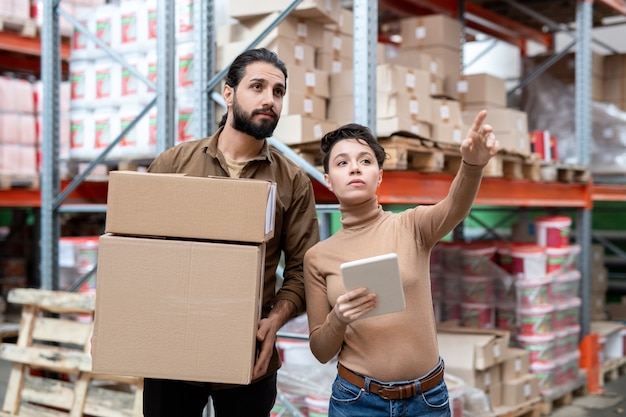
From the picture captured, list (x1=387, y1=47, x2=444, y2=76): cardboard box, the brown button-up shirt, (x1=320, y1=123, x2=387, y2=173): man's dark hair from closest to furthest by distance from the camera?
(x1=320, y1=123, x2=387, y2=173): man's dark hair < the brown button-up shirt < (x1=387, y1=47, x2=444, y2=76): cardboard box

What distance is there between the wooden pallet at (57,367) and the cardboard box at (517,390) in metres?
2.80

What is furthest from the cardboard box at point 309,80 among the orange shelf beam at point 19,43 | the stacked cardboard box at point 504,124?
the orange shelf beam at point 19,43

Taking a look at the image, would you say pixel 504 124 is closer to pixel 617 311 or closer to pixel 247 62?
pixel 247 62

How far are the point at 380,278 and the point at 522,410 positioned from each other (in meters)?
4.14

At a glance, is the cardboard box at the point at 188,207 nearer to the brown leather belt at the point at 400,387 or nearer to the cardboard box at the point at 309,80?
the brown leather belt at the point at 400,387

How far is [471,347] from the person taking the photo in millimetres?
4992

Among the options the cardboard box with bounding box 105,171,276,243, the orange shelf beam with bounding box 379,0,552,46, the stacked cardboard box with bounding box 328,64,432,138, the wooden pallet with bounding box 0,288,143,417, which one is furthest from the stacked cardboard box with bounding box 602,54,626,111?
the cardboard box with bounding box 105,171,276,243

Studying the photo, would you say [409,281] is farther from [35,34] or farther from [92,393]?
[35,34]

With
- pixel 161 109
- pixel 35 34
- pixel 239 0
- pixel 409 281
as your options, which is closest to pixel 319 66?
pixel 239 0

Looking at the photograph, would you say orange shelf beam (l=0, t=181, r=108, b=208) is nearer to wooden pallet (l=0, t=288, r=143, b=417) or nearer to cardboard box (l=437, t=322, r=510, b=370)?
wooden pallet (l=0, t=288, r=143, b=417)

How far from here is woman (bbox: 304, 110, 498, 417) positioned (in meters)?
2.17

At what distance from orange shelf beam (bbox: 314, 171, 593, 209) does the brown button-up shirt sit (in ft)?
5.52

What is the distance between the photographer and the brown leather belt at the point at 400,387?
216 cm

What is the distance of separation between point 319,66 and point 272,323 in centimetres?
299
